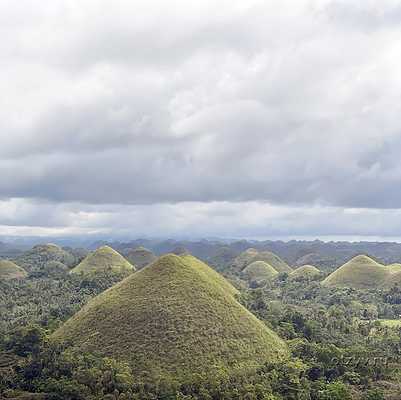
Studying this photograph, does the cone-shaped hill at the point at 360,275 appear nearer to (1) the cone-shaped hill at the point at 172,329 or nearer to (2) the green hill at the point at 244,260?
(2) the green hill at the point at 244,260

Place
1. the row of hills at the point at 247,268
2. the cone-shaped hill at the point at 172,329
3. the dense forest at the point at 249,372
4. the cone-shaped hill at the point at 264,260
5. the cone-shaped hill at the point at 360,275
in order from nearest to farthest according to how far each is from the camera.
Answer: the dense forest at the point at 249,372, the cone-shaped hill at the point at 172,329, the cone-shaped hill at the point at 360,275, the row of hills at the point at 247,268, the cone-shaped hill at the point at 264,260

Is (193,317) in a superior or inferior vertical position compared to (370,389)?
superior

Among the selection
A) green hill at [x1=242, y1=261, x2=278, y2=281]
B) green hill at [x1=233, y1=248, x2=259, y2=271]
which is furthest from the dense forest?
green hill at [x1=233, y1=248, x2=259, y2=271]

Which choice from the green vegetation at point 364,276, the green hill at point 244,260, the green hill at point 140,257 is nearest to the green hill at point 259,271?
the green hill at point 244,260

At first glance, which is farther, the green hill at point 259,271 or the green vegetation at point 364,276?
the green hill at point 259,271

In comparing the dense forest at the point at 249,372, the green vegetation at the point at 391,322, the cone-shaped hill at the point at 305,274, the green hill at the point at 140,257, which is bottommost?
the green vegetation at the point at 391,322

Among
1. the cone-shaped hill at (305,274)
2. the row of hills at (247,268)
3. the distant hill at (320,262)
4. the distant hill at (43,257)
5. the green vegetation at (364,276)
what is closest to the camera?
the green vegetation at (364,276)

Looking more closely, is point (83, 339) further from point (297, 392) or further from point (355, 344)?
point (355, 344)

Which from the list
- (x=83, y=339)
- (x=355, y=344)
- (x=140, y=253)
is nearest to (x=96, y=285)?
(x=83, y=339)

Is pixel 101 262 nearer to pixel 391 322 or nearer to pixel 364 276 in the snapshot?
pixel 364 276
